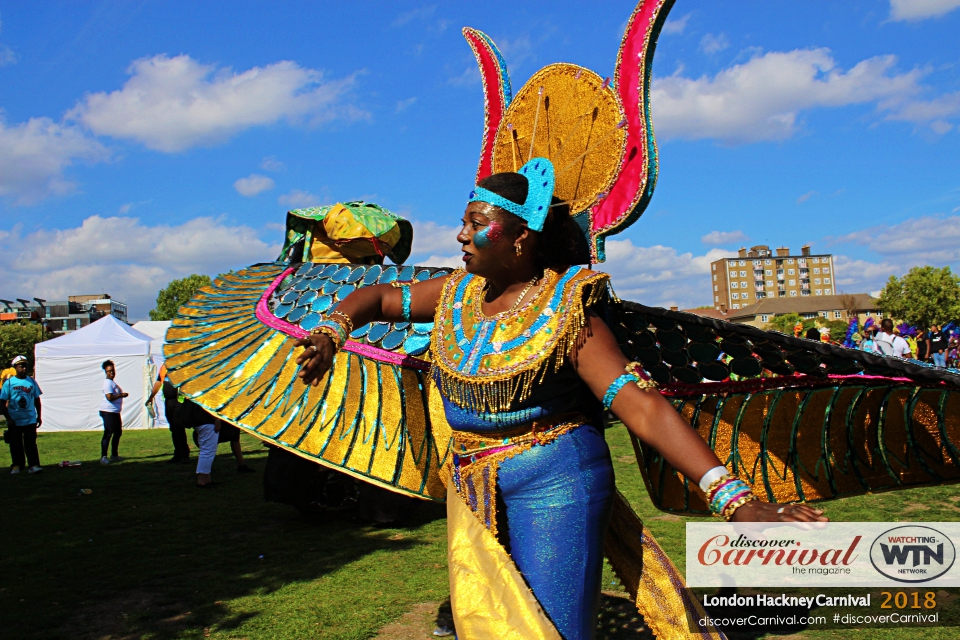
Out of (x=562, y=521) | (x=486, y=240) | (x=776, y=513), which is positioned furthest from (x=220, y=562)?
(x=776, y=513)

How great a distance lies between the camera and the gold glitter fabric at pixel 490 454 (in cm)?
199

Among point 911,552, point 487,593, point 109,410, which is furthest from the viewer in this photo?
point 109,410

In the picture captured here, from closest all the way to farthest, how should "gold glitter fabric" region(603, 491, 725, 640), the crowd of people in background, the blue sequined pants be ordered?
1. the blue sequined pants
2. "gold glitter fabric" region(603, 491, 725, 640)
3. the crowd of people in background

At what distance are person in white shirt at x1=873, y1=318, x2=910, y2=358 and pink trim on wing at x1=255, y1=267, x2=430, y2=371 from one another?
1055 centimetres

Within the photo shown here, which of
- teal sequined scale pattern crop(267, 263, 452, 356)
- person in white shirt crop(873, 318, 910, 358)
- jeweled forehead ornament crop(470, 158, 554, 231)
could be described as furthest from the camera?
person in white shirt crop(873, 318, 910, 358)

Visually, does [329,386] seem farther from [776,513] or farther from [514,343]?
[776,513]

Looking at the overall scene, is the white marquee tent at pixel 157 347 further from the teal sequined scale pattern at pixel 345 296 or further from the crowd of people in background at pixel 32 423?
the teal sequined scale pattern at pixel 345 296

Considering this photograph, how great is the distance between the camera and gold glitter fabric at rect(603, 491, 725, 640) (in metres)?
2.15

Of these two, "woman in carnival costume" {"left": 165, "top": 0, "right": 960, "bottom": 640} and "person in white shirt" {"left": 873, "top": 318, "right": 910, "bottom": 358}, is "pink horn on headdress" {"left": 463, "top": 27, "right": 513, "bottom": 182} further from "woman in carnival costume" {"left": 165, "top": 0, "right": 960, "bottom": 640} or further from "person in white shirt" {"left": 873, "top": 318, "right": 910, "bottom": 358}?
"person in white shirt" {"left": 873, "top": 318, "right": 910, "bottom": 358}

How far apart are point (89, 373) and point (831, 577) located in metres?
16.6

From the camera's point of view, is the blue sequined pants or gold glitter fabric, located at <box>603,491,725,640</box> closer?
the blue sequined pants

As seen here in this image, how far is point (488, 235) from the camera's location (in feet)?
6.73

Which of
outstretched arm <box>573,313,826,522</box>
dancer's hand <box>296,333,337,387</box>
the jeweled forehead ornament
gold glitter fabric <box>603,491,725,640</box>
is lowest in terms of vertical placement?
gold glitter fabric <box>603,491,725,640</box>

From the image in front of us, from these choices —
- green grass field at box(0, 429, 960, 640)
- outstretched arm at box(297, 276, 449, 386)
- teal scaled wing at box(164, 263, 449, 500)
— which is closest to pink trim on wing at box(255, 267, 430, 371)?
teal scaled wing at box(164, 263, 449, 500)
